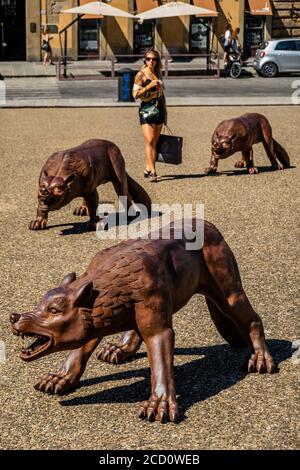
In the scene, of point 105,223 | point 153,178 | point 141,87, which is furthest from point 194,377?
point 153,178

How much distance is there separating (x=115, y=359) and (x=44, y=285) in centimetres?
217

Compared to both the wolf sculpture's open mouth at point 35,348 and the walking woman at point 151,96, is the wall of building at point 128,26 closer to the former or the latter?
the walking woman at point 151,96

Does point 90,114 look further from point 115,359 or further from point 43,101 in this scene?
point 115,359

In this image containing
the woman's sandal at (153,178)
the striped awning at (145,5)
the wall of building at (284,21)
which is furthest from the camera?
the wall of building at (284,21)

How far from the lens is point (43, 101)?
26.2 metres

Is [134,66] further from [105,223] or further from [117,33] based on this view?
[105,223]

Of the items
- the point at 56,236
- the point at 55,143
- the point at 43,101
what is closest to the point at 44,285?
the point at 56,236

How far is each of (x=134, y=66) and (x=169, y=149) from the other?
21.9 metres

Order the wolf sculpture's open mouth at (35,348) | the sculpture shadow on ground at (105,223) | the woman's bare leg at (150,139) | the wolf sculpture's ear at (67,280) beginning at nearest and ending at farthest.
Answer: the wolf sculpture's open mouth at (35,348), the wolf sculpture's ear at (67,280), the sculpture shadow on ground at (105,223), the woman's bare leg at (150,139)

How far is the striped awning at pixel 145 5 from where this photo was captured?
123ft

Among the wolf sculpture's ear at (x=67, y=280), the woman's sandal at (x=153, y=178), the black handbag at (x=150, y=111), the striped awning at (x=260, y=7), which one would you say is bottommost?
the woman's sandal at (x=153, y=178)

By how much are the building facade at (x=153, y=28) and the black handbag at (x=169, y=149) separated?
2301 centimetres

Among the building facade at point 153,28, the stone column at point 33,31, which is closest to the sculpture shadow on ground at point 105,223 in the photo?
the building facade at point 153,28

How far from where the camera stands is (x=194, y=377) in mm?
7281
